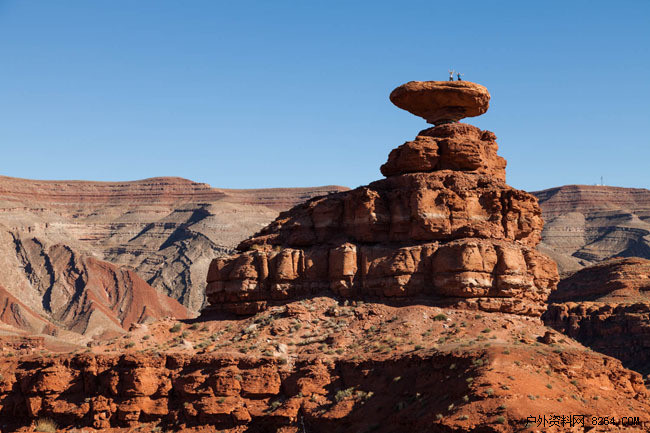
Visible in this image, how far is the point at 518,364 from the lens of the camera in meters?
35.8

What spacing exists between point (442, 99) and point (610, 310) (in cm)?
4191

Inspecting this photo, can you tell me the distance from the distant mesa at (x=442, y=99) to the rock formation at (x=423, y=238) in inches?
2.3

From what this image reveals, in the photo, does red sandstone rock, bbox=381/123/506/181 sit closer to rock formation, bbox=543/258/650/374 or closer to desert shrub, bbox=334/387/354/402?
desert shrub, bbox=334/387/354/402

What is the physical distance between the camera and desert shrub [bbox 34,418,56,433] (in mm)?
44750

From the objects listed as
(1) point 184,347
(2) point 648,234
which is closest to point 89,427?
(1) point 184,347

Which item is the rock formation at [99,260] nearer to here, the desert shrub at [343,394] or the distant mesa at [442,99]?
the distant mesa at [442,99]

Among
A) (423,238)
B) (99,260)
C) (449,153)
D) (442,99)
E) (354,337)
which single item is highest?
(442,99)

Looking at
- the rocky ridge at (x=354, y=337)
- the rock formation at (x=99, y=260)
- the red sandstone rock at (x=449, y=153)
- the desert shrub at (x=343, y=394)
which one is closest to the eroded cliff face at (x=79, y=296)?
the rock formation at (x=99, y=260)

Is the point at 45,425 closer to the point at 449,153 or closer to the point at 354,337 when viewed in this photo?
the point at 354,337

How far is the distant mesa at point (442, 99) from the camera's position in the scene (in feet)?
165

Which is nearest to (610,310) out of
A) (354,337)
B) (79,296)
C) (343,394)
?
(354,337)

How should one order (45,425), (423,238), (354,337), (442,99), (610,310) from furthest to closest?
(610,310), (442,99), (423,238), (45,425), (354,337)

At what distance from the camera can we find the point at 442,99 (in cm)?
5047

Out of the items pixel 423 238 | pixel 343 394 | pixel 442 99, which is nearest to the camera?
pixel 343 394
